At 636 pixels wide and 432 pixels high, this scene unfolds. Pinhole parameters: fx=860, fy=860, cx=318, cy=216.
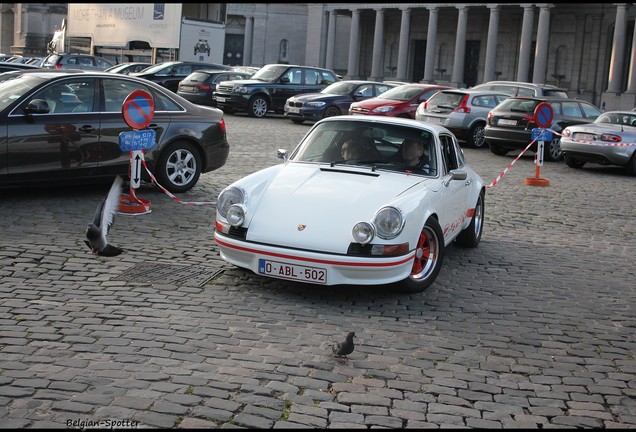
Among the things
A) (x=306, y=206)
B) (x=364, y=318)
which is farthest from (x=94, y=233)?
(x=364, y=318)

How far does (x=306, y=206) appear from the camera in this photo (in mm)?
7199

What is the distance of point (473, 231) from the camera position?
9.50 m

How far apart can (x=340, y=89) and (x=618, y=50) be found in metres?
29.4

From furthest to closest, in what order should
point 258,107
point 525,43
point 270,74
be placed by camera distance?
point 525,43 < point 270,74 < point 258,107

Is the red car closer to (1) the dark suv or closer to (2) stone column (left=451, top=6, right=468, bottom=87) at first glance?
(1) the dark suv

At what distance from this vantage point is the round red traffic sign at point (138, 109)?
10250 millimetres

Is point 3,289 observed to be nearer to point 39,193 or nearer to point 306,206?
point 306,206

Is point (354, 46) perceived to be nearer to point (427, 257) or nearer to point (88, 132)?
point (88, 132)

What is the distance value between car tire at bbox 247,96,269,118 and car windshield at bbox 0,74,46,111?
17.6 m

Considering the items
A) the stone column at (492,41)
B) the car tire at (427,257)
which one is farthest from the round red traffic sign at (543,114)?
the stone column at (492,41)

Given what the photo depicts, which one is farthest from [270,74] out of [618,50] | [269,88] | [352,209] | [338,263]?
[618,50]

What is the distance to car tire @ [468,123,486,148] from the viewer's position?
22.9 m

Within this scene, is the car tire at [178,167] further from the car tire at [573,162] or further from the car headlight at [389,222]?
the car tire at [573,162]

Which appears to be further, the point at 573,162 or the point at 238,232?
the point at 573,162
